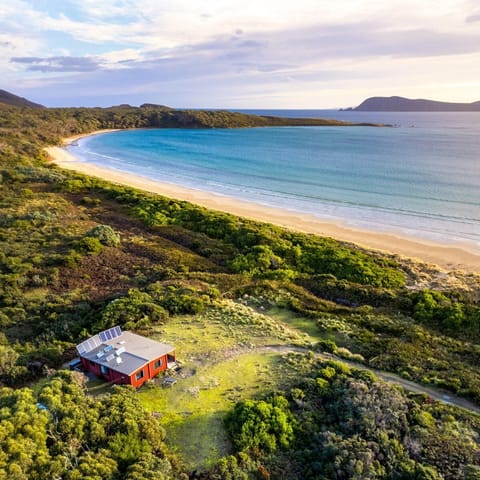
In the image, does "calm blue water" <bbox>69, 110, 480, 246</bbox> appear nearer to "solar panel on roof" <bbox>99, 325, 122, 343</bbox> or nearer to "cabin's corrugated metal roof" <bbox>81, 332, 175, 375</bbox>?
"cabin's corrugated metal roof" <bbox>81, 332, 175, 375</bbox>

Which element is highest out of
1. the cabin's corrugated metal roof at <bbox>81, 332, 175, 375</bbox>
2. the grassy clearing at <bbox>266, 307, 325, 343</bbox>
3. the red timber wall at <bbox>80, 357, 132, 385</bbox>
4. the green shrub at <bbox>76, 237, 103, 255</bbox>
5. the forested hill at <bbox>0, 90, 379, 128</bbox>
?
the forested hill at <bbox>0, 90, 379, 128</bbox>

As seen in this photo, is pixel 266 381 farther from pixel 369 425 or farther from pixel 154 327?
pixel 154 327

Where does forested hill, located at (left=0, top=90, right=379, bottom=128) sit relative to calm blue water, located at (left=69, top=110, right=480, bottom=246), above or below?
above

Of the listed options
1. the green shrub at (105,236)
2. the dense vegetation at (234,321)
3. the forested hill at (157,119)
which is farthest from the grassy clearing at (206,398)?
the forested hill at (157,119)

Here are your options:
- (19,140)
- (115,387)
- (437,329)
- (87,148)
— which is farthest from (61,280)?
(87,148)

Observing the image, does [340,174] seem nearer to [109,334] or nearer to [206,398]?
[109,334]

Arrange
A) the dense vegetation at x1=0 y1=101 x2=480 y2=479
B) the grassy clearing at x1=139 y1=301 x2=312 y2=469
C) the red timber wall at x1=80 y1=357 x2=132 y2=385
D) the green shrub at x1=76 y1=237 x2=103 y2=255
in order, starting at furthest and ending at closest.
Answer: the green shrub at x1=76 y1=237 x2=103 y2=255, the red timber wall at x1=80 y1=357 x2=132 y2=385, the grassy clearing at x1=139 y1=301 x2=312 y2=469, the dense vegetation at x1=0 y1=101 x2=480 y2=479

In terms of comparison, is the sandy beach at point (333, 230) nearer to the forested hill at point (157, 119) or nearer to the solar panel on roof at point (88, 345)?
the solar panel on roof at point (88, 345)

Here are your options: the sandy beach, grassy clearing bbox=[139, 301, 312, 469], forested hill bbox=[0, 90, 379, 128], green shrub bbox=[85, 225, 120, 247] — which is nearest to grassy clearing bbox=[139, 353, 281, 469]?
grassy clearing bbox=[139, 301, 312, 469]
